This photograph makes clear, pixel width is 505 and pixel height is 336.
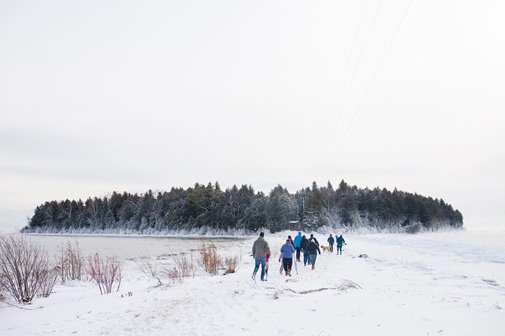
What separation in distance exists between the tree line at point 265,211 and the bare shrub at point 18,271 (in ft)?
254

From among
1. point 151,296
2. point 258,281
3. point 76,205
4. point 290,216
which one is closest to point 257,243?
point 258,281

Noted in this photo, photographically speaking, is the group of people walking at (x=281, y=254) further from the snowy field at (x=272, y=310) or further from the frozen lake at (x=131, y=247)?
the frozen lake at (x=131, y=247)

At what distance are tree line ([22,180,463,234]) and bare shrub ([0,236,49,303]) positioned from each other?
77316mm

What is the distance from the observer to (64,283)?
17797mm

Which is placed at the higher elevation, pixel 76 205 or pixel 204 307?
pixel 76 205

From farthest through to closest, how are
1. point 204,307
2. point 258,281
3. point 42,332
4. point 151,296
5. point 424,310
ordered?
point 258,281 → point 151,296 → point 204,307 → point 424,310 → point 42,332

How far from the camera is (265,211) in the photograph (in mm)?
96812

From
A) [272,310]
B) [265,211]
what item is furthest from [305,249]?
[265,211]

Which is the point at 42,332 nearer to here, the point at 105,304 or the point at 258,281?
the point at 105,304

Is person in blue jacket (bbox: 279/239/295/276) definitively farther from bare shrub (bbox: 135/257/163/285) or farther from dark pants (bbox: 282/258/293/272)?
bare shrub (bbox: 135/257/163/285)

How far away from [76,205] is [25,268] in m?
118

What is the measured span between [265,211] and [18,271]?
84342mm

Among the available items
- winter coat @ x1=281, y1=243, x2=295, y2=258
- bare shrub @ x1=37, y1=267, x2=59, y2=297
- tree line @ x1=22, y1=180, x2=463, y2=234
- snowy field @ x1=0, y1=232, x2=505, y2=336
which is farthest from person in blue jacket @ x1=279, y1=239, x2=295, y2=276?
tree line @ x1=22, y1=180, x2=463, y2=234

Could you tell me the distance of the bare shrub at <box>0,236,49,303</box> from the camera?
13.6 meters
